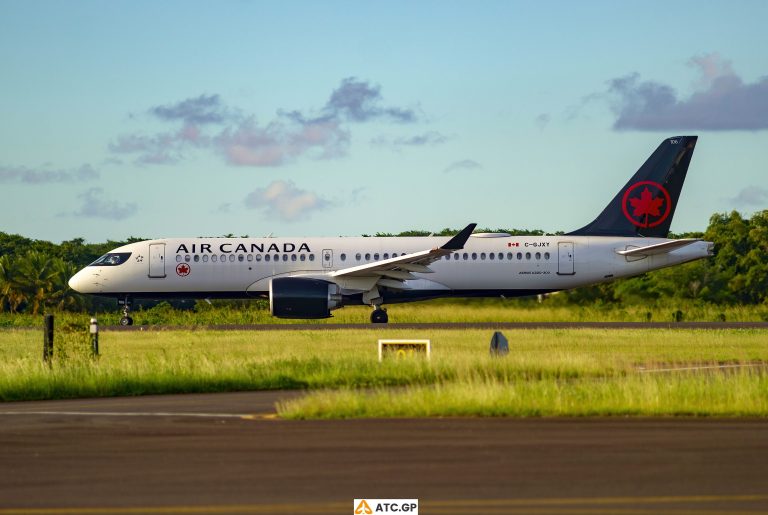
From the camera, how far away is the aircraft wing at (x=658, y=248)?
4197 centimetres

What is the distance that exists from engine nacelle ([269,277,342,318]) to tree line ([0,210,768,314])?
15.4 m

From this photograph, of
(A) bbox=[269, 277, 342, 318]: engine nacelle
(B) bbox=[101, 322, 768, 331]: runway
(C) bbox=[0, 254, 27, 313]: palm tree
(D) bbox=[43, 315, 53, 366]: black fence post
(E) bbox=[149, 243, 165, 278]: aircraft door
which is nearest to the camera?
(D) bbox=[43, 315, 53, 366]: black fence post

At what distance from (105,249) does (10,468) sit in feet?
258

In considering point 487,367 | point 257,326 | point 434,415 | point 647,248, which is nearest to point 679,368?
point 487,367

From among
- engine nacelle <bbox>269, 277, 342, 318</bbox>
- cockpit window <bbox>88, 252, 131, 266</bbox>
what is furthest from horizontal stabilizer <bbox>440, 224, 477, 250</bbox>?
cockpit window <bbox>88, 252, 131, 266</bbox>

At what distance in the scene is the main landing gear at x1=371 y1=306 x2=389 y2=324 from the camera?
142 feet

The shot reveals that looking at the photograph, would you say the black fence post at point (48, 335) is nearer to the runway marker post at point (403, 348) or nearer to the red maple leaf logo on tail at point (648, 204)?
the runway marker post at point (403, 348)

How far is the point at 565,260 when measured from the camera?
43.4 meters

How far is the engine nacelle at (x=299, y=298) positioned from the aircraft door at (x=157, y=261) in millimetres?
5206

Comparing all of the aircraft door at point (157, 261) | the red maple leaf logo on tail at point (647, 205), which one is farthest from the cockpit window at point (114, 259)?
the red maple leaf logo on tail at point (647, 205)

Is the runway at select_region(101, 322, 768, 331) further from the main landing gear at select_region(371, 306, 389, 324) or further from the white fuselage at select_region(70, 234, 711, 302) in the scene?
the white fuselage at select_region(70, 234, 711, 302)

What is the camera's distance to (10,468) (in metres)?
11.8

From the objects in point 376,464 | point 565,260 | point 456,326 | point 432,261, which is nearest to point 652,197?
point 565,260

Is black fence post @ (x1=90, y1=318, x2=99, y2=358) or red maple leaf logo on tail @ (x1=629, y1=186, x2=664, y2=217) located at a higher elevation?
red maple leaf logo on tail @ (x1=629, y1=186, x2=664, y2=217)
